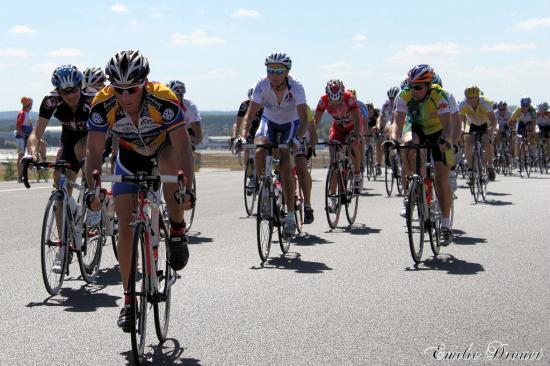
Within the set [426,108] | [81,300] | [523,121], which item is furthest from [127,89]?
[523,121]

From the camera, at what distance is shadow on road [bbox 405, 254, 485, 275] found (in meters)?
8.57

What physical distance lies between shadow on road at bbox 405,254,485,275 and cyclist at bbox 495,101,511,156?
15.8 meters

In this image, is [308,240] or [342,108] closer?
[308,240]

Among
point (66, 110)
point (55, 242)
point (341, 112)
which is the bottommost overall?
point (55, 242)

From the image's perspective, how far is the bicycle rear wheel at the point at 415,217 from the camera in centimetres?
881

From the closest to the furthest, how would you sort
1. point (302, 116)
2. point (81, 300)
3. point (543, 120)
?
1. point (81, 300)
2. point (302, 116)
3. point (543, 120)

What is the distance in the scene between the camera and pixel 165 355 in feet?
18.0

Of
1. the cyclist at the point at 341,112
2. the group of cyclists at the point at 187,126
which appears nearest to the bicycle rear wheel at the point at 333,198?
the cyclist at the point at 341,112

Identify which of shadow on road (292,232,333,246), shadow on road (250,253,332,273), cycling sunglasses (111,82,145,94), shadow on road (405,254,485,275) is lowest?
shadow on road (405,254,485,275)

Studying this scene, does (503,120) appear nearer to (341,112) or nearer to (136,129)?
(341,112)

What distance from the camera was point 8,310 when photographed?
22.4 feet

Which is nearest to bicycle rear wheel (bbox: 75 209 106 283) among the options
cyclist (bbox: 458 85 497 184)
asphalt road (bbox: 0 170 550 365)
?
asphalt road (bbox: 0 170 550 365)

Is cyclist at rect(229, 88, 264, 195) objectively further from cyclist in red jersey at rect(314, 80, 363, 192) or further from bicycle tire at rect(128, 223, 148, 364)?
bicycle tire at rect(128, 223, 148, 364)

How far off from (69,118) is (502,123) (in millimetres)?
18914
